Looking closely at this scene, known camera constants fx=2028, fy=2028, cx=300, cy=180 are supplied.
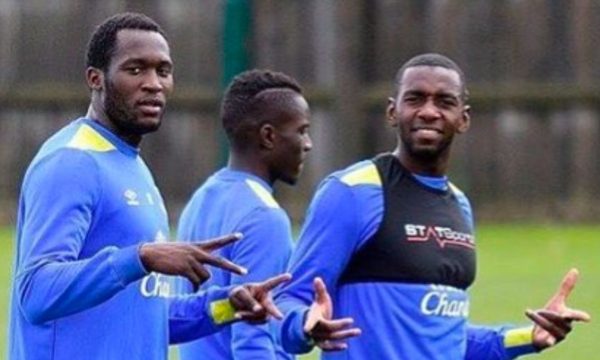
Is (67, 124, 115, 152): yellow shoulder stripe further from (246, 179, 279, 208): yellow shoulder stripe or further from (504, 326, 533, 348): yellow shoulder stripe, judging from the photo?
(504, 326, 533, 348): yellow shoulder stripe

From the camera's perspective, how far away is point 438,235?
6.55 meters

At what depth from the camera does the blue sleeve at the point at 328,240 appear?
6.34 meters

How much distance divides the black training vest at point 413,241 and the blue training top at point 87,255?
0.69 metres

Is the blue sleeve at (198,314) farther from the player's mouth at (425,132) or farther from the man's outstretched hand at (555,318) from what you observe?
the man's outstretched hand at (555,318)

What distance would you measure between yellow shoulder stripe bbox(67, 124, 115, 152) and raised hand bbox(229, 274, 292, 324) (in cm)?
59

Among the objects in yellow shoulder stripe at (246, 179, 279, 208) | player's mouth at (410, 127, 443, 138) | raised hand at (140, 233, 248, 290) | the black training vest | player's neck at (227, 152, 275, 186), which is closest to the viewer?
raised hand at (140, 233, 248, 290)

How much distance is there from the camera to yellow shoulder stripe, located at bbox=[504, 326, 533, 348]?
6.79 metres

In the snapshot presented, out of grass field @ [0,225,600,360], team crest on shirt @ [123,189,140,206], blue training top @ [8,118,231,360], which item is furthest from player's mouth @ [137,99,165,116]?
grass field @ [0,225,600,360]

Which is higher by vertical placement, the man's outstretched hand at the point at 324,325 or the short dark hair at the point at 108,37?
the short dark hair at the point at 108,37

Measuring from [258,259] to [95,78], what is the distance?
3.46ft

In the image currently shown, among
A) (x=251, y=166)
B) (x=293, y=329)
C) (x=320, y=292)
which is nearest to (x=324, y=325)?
(x=320, y=292)

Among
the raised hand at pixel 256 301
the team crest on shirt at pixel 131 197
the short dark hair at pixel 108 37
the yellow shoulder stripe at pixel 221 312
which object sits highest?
the short dark hair at pixel 108 37

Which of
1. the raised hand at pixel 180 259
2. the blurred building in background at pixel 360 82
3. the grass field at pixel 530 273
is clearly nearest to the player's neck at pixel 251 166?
the raised hand at pixel 180 259

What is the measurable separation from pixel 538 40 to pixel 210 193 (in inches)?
428
